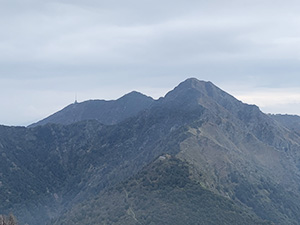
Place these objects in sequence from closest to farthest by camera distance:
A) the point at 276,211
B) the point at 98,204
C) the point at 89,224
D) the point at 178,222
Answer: the point at 178,222 < the point at 89,224 < the point at 98,204 < the point at 276,211

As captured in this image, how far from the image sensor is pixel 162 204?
157000 millimetres

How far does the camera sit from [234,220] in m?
151

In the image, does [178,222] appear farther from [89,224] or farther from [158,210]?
[89,224]

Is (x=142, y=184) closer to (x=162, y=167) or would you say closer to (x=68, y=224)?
(x=162, y=167)

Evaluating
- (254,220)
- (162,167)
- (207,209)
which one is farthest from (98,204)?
(254,220)

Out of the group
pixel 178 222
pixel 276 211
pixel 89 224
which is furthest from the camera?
pixel 276 211

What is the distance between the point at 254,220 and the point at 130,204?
41.2 metres

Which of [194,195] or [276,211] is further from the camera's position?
[276,211]

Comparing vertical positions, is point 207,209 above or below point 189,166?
below

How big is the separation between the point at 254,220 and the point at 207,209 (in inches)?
613

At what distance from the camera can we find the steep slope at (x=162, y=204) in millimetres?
151000

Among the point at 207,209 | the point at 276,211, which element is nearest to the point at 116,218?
the point at 207,209

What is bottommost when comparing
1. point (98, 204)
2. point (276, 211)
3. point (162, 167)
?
point (276, 211)

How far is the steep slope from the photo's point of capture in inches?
5945
